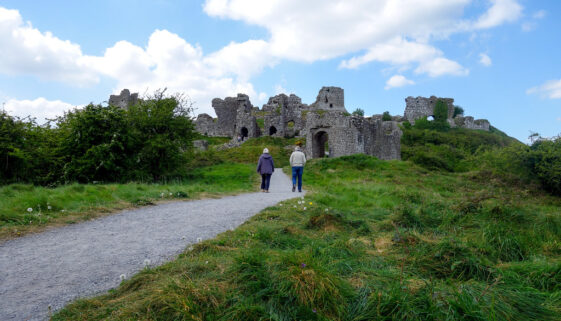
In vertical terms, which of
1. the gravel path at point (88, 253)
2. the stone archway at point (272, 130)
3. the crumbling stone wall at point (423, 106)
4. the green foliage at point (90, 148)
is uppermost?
the crumbling stone wall at point (423, 106)

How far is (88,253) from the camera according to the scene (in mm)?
4984

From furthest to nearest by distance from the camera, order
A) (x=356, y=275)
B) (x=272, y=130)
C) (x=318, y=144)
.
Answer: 1. (x=272, y=130)
2. (x=318, y=144)
3. (x=356, y=275)

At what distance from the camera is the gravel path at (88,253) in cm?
352

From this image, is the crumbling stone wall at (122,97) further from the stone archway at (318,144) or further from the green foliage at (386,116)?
the green foliage at (386,116)

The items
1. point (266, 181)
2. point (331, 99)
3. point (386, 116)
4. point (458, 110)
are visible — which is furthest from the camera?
point (458, 110)

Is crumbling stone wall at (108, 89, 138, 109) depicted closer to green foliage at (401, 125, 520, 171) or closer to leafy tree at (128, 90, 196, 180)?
leafy tree at (128, 90, 196, 180)

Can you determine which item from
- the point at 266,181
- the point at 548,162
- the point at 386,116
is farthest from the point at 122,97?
the point at 548,162

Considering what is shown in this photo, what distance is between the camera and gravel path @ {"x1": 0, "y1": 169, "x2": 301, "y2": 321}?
11.5 feet

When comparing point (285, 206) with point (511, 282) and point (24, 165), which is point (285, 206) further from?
point (24, 165)

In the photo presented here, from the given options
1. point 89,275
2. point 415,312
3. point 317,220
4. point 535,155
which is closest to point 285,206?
point 317,220

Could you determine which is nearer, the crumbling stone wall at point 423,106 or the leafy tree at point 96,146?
the leafy tree at point 96,146

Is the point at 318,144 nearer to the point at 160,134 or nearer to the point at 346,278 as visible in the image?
the point at 160,134

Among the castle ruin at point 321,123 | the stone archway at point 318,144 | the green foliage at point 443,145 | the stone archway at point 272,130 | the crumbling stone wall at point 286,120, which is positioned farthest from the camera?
the stone archway at point 272,130

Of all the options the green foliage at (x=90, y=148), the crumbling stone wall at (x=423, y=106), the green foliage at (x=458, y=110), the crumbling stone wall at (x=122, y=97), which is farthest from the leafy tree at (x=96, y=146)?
the green foliage at (x=458, y=110)
